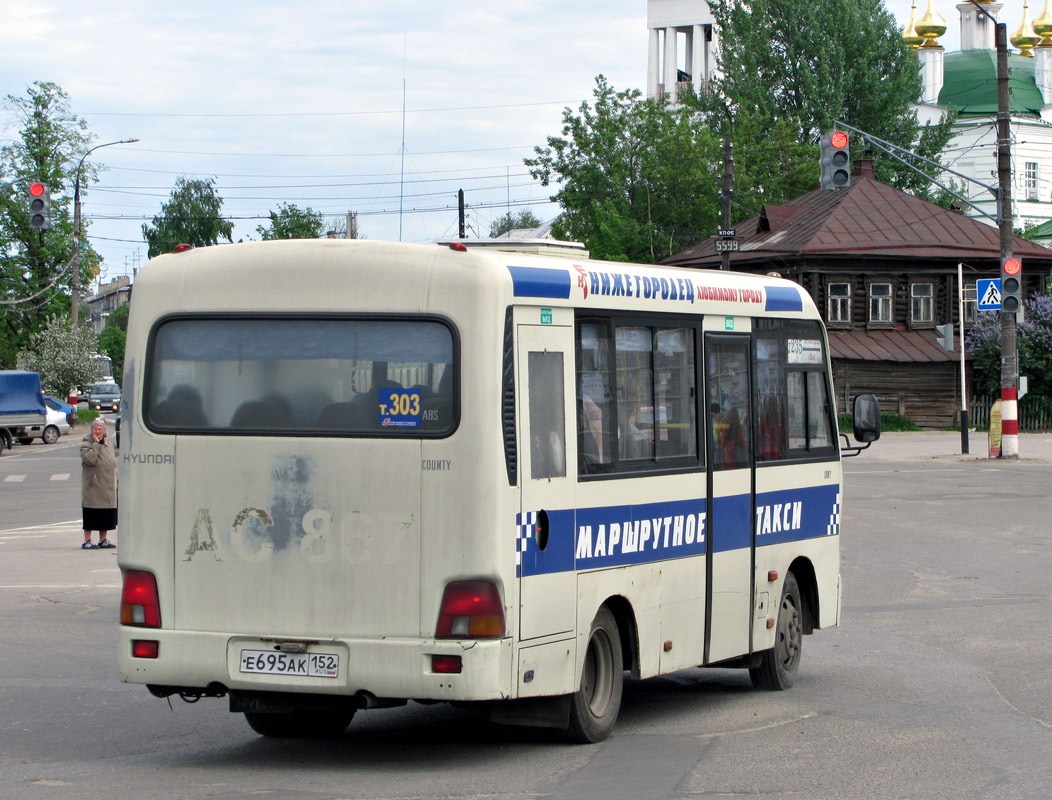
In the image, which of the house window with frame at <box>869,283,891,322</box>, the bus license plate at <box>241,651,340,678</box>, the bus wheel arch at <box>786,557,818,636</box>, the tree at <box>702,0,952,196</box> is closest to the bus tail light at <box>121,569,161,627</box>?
the bus license plate at <box>241,651,340,678</box>

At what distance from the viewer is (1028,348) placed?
55.3 metres

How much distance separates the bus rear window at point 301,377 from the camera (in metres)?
7.16

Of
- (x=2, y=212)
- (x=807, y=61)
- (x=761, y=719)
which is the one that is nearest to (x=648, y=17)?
(x=807, y=61)

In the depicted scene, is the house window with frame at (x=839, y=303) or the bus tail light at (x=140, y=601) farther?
the house window with frame at (x=839, y=303)

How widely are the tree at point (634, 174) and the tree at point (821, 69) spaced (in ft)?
19.8

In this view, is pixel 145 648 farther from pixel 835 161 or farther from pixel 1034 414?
pixel 1034 414

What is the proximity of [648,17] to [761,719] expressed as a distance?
286 feet

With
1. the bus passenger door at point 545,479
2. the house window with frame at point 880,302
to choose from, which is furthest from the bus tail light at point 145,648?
the house window with frame at point 880,302

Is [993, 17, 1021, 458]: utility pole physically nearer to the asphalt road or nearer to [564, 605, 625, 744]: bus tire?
the asphalt road

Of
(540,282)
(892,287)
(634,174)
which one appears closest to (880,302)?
(892,287)

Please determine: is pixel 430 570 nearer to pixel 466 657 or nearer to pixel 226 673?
pixel 466 657

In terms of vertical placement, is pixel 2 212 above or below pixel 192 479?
above

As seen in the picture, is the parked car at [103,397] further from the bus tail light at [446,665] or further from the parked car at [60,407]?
the bus tail light at [446,665]

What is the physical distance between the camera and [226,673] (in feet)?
23.9
